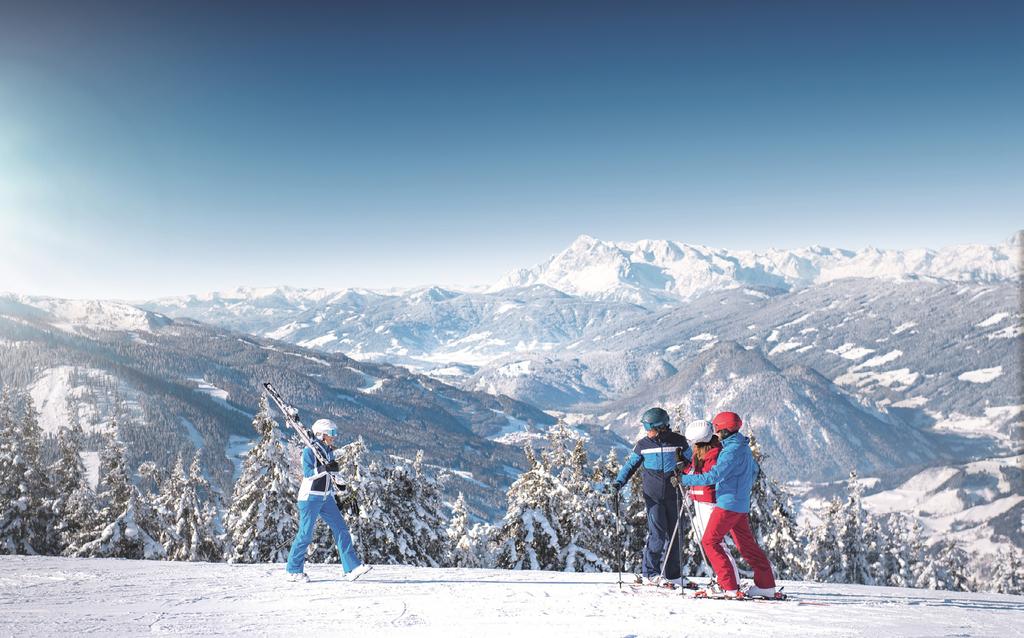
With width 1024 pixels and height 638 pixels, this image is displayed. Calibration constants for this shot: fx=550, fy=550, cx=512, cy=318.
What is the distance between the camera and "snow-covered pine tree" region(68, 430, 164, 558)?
77.9 feet

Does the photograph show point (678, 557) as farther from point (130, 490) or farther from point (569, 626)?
point (130, 490)

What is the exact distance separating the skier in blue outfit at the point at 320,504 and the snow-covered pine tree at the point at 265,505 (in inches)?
485

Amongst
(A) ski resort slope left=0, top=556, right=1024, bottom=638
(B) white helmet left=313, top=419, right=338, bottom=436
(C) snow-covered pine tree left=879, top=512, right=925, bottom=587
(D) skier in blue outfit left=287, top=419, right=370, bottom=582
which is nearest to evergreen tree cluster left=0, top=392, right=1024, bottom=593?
(D) skier in blue outfit left=287, top=419, right=370, bottom=582

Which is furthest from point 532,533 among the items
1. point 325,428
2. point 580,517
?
point 325,428

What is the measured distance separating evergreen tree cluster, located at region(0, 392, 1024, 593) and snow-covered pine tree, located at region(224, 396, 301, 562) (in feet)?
0.15

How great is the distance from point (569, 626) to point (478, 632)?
1281 millimetres

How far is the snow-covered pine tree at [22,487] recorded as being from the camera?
24625 mm

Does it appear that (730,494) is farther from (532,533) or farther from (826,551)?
(826,551)

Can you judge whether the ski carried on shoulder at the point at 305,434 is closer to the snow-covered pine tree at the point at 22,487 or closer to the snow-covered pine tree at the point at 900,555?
the snow-covered pine tree at the point at 22,487

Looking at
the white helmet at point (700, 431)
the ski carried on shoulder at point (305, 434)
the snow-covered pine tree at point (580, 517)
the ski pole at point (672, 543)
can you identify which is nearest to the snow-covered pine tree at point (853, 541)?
the snow-covered pine tree at point (580, 517)

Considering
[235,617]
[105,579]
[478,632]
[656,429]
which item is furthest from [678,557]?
[105,579]

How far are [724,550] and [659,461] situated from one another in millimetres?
1691

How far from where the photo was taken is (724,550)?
29.2ft

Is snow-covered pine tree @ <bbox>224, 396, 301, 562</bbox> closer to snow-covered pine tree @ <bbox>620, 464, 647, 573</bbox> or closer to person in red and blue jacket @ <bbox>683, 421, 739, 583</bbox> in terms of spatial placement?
snow-covered pine tree @ <bbox>620, 464, 647, 573</bbox>
